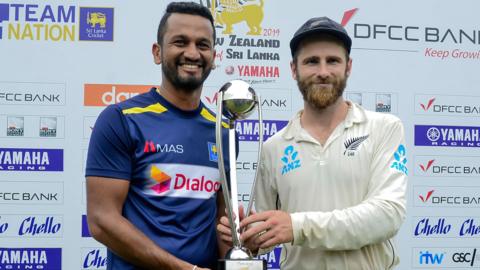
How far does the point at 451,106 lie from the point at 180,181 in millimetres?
1978

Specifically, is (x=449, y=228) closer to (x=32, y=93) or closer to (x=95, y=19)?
(x=95, y=19)

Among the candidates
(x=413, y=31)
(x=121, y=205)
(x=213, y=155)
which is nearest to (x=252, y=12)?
(x=413, y=31)

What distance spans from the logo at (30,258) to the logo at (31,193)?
8.8 inches

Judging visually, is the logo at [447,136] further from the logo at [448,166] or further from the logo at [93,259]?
the logo at [93,259]

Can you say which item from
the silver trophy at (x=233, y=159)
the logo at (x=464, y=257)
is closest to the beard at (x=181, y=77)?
the silver trophy at (x=233, y=159)

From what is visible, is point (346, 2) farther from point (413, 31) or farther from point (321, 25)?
point (321, 25)

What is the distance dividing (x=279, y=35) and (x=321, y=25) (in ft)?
4.16

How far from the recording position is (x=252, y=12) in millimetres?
2941

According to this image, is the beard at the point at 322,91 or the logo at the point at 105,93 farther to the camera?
the logo at the point at 105,93

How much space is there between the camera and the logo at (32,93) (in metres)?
2.78

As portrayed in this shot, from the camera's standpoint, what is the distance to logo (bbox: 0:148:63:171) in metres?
2.77

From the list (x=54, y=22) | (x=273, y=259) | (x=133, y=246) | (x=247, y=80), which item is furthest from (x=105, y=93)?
(x=133, y=246)

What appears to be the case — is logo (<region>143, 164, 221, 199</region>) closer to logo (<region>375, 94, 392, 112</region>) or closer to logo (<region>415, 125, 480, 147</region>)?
logo (<region>375, 94, 392, 112</region>)

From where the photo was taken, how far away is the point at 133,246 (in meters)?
1.48
